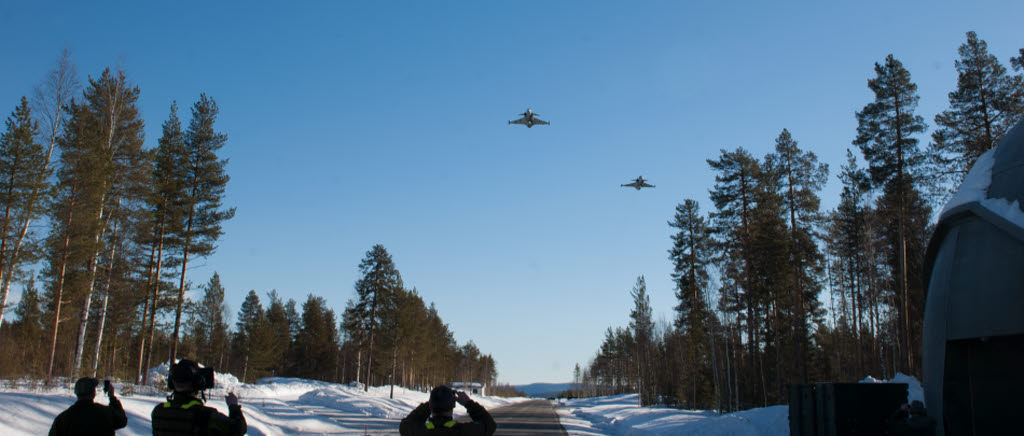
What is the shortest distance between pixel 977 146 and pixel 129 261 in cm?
4049

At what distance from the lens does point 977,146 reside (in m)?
25.6

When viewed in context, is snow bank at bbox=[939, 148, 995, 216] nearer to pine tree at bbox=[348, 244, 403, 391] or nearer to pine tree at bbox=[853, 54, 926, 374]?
pine tree at bbox=[853, 54, 926, 374]

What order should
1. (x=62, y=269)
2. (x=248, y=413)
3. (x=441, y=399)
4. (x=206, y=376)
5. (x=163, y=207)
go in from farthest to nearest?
(x=163, y=207)
(x=62, y=269)
(x=248, y=413)
(x=206, y=376)
(x=441, y=399)

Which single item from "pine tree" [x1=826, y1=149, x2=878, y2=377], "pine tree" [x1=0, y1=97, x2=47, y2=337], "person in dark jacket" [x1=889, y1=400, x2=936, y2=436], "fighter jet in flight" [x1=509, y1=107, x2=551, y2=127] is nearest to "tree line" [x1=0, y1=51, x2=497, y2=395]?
"pine tree" [x1=0, y1=97, x2=47, y2=337]

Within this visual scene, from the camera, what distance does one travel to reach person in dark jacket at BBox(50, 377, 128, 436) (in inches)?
230

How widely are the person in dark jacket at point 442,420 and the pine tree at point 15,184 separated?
75.1 feet

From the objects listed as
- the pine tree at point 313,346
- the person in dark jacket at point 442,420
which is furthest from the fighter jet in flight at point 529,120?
the pine tree at point 313,346

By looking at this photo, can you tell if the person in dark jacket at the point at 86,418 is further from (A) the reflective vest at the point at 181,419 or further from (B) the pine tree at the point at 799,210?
(B) the pine tree at the point at 799,210

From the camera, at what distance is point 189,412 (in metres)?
4.55

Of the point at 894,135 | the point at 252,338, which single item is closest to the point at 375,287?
the point at 252,338

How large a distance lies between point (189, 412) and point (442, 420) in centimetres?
185

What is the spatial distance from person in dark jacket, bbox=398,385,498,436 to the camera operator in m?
1.28

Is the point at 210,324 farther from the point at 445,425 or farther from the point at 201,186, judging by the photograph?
the point at 445,425

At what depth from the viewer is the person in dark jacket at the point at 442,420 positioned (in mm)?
4508
